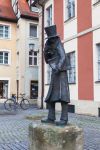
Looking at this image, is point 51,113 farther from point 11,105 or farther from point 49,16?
point 49,16

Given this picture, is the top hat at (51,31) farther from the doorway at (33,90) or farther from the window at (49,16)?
the doorway at (33,90)

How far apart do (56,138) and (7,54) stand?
31034mm

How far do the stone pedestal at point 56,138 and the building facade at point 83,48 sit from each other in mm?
8931

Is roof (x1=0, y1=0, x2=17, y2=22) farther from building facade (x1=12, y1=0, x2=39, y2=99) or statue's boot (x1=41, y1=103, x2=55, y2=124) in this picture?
statue's boot (x1=41, y1=103, x2=55, y2=124)

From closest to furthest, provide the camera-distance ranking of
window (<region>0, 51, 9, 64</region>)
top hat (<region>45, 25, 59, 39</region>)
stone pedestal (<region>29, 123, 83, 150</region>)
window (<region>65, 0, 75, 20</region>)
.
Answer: stone pedestal (<region>29, 123, 83, 150</region>), top hat (<region>45, 25, 59, 39</region>), window (<region>65, 0, 75, 20</region>), window (<region>0, 51, 9, 64</region>)

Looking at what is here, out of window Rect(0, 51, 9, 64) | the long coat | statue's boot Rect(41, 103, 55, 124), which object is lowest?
statue's boot Rect(41, 103, 55, 124)

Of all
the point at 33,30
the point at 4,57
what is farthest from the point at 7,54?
the point at 33,30

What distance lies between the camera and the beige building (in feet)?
117

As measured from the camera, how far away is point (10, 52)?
36.1 metres

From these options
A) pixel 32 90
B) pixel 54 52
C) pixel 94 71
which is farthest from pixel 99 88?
pixel 32 90

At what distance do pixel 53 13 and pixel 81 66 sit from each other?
214 inches

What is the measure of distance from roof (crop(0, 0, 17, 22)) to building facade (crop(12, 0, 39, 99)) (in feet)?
3.73

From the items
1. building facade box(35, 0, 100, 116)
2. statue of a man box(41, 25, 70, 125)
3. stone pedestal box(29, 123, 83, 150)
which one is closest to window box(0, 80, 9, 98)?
building facade box(35, 0, 100, 116)

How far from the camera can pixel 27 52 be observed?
112ft
